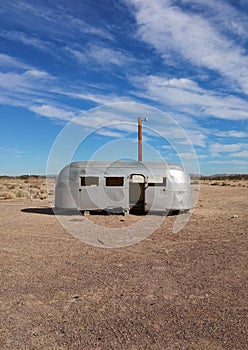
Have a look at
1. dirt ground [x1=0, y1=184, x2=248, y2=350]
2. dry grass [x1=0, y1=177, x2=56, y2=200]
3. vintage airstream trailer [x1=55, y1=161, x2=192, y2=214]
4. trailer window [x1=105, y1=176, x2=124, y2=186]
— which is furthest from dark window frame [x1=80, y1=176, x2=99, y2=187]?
dry grass [x1=0, y1=177, x2=56, y2=200]

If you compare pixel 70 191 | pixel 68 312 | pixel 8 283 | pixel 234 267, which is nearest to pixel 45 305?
pixel 68 312

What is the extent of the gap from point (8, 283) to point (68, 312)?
1.68 m

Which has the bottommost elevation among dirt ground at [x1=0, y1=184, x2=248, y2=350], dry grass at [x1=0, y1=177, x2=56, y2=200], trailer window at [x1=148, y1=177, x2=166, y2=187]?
dirt ground at [x1=0, y1=184, x2=248, y2=350]

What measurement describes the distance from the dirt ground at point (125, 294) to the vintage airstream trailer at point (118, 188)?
4.51m

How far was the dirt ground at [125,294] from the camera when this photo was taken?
13.4 feet

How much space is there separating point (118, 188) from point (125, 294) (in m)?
9.12

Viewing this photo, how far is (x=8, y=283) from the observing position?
5934mm

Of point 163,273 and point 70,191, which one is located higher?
point 70,191

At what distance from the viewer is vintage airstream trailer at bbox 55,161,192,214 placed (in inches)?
566

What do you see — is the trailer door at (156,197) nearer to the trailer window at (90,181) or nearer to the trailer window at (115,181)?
the trailer window at (115,181)

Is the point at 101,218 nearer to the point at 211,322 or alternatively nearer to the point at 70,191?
the point at 70,191

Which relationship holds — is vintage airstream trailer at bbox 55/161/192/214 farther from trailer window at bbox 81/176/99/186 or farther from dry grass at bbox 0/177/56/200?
dry grass at bbox 0/177/56/200

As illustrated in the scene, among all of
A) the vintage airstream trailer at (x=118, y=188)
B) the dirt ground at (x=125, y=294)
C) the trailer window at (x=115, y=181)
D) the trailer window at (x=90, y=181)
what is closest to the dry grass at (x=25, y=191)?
the trailer window at (x=115, y=181)

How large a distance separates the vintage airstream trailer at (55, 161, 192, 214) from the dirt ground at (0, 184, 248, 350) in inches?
177
